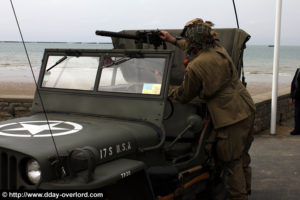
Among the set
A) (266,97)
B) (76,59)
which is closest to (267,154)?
(266,97)

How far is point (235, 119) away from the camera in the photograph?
3867mm

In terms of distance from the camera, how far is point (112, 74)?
3.87m

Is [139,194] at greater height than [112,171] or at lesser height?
lesser

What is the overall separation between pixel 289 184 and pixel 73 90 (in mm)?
3152

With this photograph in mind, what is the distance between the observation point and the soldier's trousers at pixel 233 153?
392 cm

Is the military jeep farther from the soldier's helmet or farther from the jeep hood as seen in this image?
the soldier's helmet

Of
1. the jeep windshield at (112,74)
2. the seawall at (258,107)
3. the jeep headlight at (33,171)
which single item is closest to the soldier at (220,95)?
the jeep windshield at (112,74)

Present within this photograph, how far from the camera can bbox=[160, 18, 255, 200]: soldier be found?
12.4 feet

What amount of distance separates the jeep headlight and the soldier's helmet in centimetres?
195

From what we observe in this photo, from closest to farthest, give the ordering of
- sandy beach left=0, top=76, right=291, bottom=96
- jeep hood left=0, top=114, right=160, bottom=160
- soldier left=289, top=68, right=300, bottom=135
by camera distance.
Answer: jeep hood left=0, top=114, right=160, bottom=160 → soldier left=289, top=68, right=300, bottom=135 → sandy beach left=0, top=76, right=291, bottom=96

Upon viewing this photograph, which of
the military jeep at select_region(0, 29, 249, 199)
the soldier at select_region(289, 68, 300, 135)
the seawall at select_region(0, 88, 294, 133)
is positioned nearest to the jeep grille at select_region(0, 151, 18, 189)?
the military jeep at select_region(0, 29, 249, 199)

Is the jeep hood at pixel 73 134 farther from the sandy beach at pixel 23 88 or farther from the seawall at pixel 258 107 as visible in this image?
the sandy beach at pixel 23 88

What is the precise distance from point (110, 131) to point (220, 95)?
122cm

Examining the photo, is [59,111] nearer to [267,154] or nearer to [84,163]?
[84,163]
